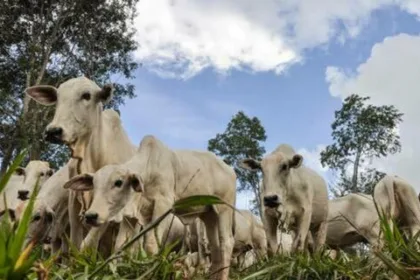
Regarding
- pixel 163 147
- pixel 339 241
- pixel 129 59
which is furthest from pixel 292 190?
pixel 129 59

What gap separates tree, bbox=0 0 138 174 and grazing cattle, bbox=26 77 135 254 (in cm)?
1348

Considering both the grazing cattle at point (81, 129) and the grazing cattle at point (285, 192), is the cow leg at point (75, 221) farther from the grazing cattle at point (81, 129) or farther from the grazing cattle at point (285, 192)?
the grazing cattle at point (285, 192)

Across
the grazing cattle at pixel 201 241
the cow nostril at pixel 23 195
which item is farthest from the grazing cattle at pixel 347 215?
the cow nostril at pixel 23 195

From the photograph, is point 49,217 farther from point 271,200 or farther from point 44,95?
point 271,200

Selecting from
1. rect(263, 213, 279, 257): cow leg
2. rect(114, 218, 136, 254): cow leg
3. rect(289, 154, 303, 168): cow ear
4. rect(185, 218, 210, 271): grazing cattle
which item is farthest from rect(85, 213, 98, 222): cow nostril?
rect(185, 218, 210, 271): grazing cattle

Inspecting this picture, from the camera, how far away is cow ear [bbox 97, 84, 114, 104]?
241 inches

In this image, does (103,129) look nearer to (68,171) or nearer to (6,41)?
(68,171)

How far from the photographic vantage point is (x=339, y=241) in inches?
501

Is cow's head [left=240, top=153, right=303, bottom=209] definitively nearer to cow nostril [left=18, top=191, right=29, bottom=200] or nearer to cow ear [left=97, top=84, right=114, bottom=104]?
Answer: cow ear [left=97, top=84, right=114, bottom=104]

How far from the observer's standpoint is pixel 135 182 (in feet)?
18.5

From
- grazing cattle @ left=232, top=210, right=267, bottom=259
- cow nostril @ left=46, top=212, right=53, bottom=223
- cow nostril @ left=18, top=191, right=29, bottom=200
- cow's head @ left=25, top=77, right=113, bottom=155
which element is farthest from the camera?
grazing cattle @ left=232, top=210, right=267, bottom=259

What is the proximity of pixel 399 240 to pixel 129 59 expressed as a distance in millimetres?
20114

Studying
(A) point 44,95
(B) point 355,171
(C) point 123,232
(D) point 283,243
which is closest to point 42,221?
(C) point 123,232

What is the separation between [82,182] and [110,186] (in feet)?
0.85
